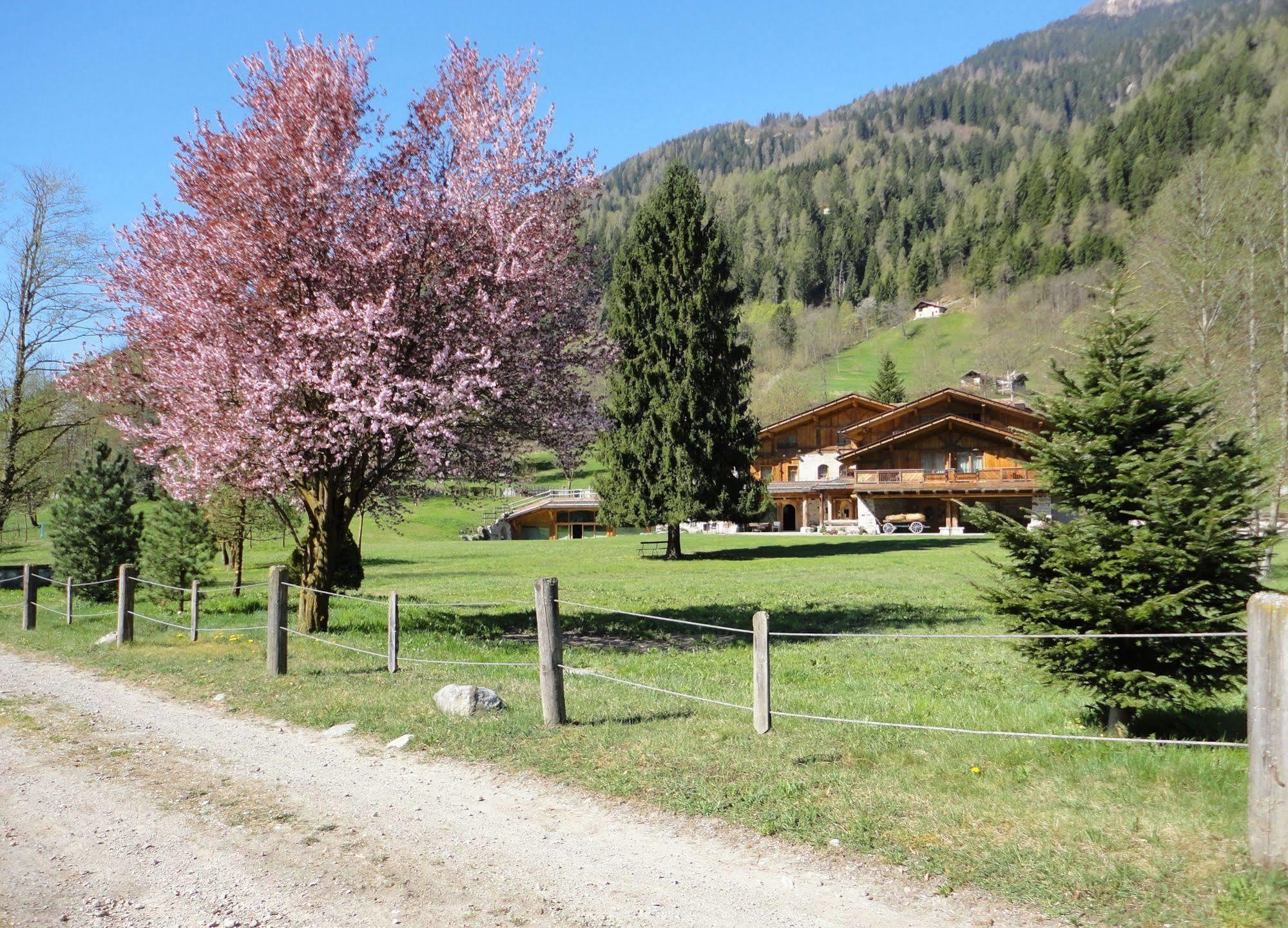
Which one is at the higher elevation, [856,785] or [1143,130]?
[1143,130]

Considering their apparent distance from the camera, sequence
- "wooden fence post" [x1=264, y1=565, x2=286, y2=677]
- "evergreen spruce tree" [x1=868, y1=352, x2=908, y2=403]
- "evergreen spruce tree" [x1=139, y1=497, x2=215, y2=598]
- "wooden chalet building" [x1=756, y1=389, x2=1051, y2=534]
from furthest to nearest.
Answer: "evergreen spruce tree" [x1=868, y1=352, x2=908, y2=403]
"wooden chalet building" [x1=756, y1=389, x2=1051, y2=534]
"evergreen spruce tree" [x1=139, y1=497, x2=215, y2=598]
"wooden fence post" [x1=264, y1=565, x2=286, y2=677]

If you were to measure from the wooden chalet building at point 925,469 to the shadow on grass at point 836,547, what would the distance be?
15.9 ft

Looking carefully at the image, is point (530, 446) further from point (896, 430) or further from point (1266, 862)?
point (896, 430)

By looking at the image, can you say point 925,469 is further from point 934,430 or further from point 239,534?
point 239,534

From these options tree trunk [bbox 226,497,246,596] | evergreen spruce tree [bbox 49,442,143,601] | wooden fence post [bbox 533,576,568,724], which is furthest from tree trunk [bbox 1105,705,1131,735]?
evergreen spruce tree [bbox 49,442,143,601]

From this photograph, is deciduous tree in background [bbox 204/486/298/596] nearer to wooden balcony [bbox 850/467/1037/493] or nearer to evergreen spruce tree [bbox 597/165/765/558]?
evergreen spruce tree [bbox 597/165/765/558]

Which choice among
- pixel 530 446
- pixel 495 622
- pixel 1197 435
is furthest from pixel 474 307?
pixel 1197 435

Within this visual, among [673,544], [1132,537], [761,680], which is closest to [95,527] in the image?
[761,680]

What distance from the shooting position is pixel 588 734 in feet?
28.8

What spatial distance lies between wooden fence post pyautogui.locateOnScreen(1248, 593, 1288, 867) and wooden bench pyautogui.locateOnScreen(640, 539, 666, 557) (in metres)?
39.5

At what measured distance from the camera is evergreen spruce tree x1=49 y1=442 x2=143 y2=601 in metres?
24.2

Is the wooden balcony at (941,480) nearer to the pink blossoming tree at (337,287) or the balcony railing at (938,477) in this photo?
the balcony railing at (938,477)

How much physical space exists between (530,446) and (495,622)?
3.91 metres

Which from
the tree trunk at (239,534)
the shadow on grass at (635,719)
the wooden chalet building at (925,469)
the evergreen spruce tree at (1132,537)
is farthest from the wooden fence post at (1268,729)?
the wooden chalet building at (925,469)
